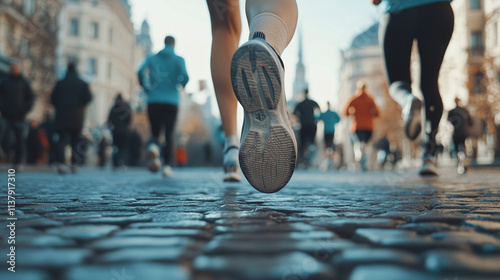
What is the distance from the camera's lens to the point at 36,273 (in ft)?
2.51

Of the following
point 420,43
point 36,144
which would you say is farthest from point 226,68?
point 36,144

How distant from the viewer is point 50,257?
874mm

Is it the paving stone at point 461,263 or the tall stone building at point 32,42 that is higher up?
the tall stone building at point 32,42

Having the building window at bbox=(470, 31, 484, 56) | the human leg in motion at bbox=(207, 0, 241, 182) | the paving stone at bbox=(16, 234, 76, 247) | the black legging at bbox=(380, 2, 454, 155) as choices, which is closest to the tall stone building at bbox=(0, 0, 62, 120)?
the human leg in motion at bbox=(207, 0, 241, 182)

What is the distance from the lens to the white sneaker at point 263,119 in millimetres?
1842

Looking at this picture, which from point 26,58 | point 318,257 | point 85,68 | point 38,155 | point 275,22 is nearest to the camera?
point 318,257

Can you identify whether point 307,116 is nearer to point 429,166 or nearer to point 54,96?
point 54,96

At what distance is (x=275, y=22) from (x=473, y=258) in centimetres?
157

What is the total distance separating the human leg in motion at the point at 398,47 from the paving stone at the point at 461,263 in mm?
2979

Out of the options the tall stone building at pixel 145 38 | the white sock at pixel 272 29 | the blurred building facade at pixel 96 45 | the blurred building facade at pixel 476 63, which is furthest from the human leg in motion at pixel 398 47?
the tall stone building at pixel 145 38

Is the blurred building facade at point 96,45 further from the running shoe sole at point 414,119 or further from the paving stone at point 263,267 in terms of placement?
the paving stone at point 263,267

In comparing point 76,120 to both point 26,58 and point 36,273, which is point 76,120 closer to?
point 36,273

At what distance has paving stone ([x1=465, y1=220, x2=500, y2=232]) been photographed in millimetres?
1179

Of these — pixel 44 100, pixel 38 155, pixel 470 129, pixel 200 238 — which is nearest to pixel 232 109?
pixel 200 238
